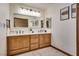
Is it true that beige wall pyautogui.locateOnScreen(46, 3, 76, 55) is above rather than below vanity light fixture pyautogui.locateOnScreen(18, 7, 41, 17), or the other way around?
below

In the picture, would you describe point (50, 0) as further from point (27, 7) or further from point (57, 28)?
point (57, 28)

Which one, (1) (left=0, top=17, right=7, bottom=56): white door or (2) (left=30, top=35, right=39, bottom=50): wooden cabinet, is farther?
(2) (left=30, top=35, right=39, bottom=50): wooden cabinet

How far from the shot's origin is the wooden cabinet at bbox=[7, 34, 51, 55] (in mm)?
1961

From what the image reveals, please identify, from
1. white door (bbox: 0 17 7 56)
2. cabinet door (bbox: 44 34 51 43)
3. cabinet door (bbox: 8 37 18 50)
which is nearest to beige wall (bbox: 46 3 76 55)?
cabinet door (bbox: 44 34 51 43)

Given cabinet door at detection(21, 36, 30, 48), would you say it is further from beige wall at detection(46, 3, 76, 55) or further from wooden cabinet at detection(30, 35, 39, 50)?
beige wall at detection(46, 3, 76, 55)

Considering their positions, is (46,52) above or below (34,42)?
below

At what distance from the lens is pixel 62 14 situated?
1969 millimetres

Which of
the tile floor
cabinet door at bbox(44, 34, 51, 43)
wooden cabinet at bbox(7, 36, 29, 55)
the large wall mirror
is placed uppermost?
the large wall mirror

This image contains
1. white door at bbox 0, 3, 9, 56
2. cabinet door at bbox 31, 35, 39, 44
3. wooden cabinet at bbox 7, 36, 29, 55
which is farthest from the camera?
cabinet door at bbox 31, 35, 39, 44

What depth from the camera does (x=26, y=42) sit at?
2.03 meters

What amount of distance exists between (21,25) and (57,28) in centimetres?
69

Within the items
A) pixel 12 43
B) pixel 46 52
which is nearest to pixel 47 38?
pixel 46 52

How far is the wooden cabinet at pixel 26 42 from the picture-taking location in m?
1.96

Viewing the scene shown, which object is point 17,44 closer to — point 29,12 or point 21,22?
point 21,22
